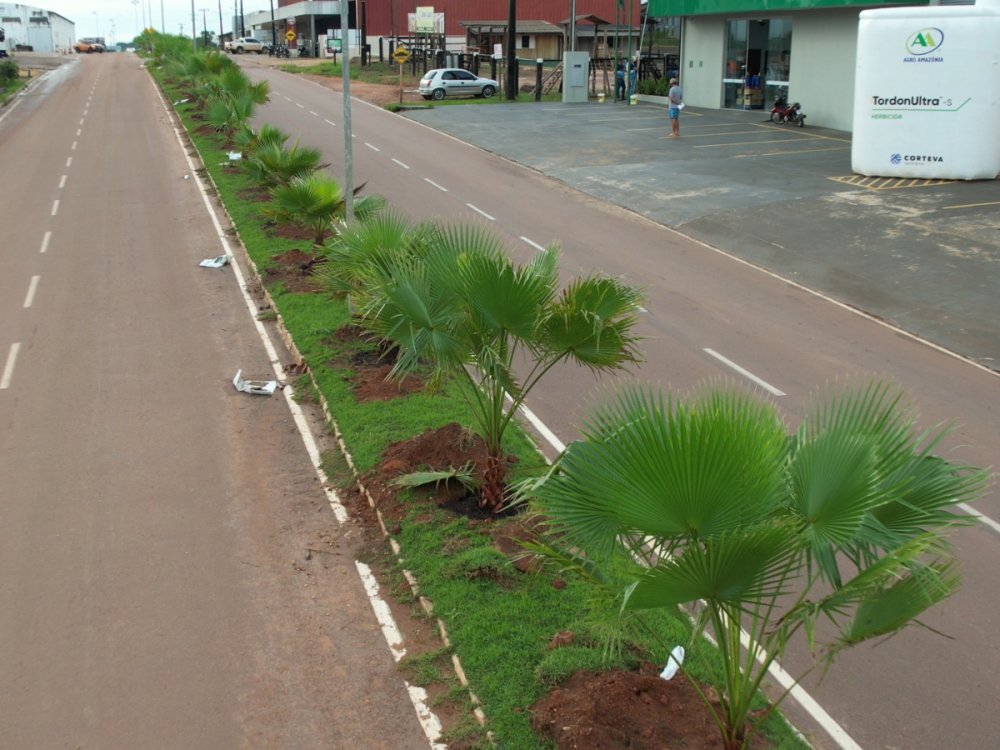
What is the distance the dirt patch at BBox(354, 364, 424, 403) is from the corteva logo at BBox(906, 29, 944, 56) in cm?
1703

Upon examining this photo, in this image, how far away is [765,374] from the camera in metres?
12.5

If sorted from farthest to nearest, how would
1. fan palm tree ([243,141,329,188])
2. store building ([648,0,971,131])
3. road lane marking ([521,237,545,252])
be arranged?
store building ([648,0,971,131]) → road lane marking ([521,237,545,252]) → fan palm tree ([243,141,329,188])

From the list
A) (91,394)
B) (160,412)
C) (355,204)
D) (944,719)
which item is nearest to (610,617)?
(944,719)

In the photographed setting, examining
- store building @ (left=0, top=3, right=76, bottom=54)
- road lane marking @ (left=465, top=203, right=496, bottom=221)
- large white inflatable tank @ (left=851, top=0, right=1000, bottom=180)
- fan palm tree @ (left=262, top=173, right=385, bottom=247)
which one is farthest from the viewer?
store building @ (left=0, top=3, right=76, bottom=54)

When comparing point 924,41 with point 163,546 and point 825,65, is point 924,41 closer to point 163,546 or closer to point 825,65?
point 825,65

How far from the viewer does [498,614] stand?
→ 684 cm

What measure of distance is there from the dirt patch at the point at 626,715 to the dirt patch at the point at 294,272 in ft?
34.8

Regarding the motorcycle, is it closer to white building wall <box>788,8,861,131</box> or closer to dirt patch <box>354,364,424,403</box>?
white building wall <box>788,8,861,131</box>

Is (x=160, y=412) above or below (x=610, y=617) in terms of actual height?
below

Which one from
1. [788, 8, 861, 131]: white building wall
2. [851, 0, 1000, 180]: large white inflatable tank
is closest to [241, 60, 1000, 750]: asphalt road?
[851, 0, 1000, 180]: large white inflatable tank

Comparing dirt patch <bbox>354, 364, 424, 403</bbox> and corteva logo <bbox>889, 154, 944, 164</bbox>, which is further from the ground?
corteva logo <bbox>889, 154, 944, 164</bbox>

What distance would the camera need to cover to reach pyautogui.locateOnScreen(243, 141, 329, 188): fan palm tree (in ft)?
59.1

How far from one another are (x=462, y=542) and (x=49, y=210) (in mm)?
18438

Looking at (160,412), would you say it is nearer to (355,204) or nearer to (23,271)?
(355,204)
